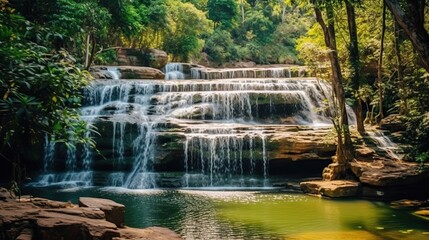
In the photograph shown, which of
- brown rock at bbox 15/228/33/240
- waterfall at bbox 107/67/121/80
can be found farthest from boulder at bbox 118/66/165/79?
brown rock at bbox 15/228/33/240

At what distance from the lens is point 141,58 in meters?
28.2

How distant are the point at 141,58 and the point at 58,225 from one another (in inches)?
946

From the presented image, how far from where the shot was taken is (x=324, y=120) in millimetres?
18797

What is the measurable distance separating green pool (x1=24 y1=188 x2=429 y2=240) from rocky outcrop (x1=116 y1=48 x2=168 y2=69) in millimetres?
15733

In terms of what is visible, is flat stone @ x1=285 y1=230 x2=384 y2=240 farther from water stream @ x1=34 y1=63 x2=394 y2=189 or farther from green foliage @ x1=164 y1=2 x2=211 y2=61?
green foliage @ x1=164 y1=2 x2=211 y2=61

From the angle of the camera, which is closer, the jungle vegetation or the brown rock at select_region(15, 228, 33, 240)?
the jungle vegetation

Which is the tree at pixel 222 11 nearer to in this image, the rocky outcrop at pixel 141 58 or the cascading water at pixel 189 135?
the rocky outcrop at pixel 141 58

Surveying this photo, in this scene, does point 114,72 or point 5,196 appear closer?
point 5,196

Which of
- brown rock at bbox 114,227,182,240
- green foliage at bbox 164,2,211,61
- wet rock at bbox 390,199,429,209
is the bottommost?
wet rock at bbox 390,199,429,209

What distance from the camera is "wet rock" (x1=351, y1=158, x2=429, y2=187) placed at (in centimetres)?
1165

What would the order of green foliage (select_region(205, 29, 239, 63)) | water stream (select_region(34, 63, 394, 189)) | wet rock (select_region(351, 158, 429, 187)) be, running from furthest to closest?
A: green foliage (select_region(205, 29, 239, 63))
water stream (select_region(34, 63, 394, 189))
wet rock (select_region(351, 158, 429, 187))

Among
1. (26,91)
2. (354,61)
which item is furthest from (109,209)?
(354,61)

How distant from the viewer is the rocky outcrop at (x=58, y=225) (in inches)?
197

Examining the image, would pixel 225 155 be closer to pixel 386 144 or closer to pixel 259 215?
pixel 259 215
